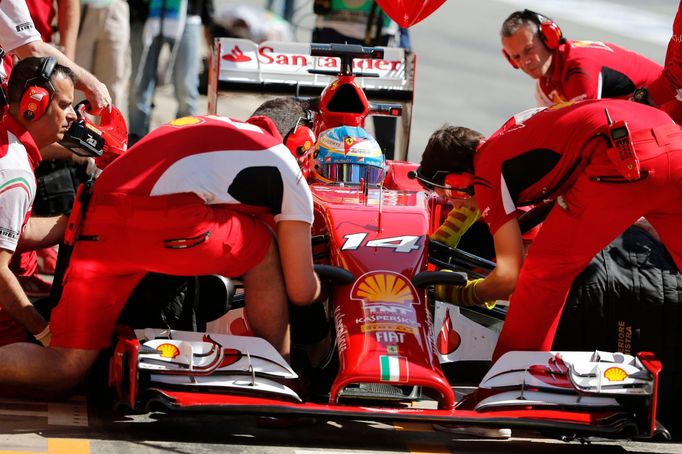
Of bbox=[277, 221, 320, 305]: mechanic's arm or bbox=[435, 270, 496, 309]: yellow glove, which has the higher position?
bbox=[277, 221, 320, 305]: mechanic's arm

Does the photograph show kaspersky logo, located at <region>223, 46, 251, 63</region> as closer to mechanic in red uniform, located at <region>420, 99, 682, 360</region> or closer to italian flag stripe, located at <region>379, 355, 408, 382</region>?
mechanic in red uniform, located at <region>420, 99, 682, 360</region>

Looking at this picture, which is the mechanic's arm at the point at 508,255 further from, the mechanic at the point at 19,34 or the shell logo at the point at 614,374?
the mechanic at the point at 19,34

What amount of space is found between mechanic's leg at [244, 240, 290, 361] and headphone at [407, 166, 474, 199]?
75 cm

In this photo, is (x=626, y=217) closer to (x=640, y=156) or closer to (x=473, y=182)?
(x=640, y=156)

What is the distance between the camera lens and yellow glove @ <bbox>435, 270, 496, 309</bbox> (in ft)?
19.4

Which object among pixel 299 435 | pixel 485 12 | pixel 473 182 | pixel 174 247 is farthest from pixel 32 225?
pixel 485 12

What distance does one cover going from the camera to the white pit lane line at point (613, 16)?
19.3 m

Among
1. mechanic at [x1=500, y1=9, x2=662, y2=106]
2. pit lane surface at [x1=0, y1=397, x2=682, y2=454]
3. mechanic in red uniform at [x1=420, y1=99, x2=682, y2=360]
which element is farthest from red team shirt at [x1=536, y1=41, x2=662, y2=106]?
pit lane surface at [x1=0, y1=397, x2=682, y2=454]

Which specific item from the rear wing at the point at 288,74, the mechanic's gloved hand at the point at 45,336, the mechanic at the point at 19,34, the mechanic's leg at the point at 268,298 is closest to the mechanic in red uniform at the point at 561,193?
the mechanic's leg at the point at 268,298

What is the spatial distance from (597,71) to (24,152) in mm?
3852

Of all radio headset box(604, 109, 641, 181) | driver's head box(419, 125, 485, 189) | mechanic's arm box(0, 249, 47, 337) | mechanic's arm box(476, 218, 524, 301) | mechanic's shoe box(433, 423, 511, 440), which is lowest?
mechanic's shoe box(433, 423, 511, 440)

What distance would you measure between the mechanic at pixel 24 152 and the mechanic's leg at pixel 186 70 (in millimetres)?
4398

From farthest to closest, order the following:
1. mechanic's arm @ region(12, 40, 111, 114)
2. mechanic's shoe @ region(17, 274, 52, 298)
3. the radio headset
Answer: mechanic's shoe @ region(17, 274, 52, 298), mechanic's arm @ region(12, 40, 111, 114), the radio headset

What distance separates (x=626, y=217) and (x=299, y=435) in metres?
1.59
